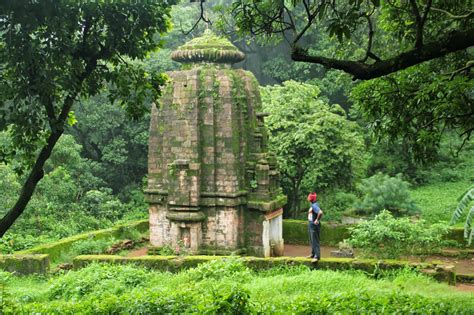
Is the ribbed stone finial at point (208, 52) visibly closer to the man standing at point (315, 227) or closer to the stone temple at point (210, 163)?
the stone temple at point (210, 163)

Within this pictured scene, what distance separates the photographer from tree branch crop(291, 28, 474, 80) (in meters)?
5.65

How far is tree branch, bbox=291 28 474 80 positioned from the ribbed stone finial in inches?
444

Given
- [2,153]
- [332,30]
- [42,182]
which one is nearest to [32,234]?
[42,182]

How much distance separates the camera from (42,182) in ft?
68.1

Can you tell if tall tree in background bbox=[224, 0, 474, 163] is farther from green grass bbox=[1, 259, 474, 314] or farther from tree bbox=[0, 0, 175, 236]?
green grass bbox=[1, 259, 474, 314]

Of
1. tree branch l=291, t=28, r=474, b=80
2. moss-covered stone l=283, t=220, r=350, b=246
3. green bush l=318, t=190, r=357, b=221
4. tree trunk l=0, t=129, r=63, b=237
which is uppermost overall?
tree branch l=291, t=28, r=474, b=80

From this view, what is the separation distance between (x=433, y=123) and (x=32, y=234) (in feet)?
49.0

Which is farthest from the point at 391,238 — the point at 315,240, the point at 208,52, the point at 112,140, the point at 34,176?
the point at 112,140

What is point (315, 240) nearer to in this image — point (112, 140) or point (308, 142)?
point (308, 142)

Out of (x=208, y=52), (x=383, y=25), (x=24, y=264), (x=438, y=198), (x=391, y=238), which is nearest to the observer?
(x=383, y=25)

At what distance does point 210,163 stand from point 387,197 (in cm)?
842

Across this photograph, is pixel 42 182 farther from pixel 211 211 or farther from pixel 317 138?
pixel 317 138

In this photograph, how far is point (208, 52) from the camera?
56.4ft

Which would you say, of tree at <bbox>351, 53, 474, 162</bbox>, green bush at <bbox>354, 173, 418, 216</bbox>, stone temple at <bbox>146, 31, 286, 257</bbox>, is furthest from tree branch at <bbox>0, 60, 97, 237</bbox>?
green bush at <bbox>354, 173, 418, 216</bbox>
